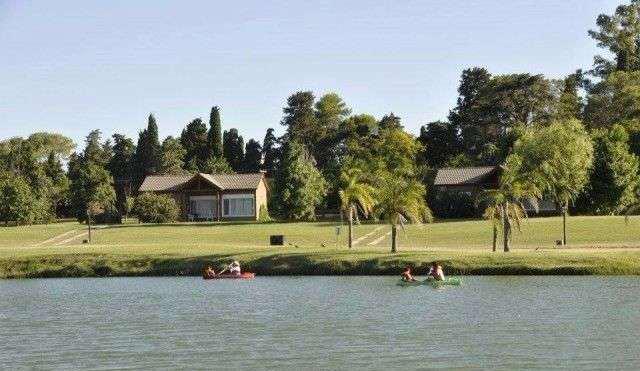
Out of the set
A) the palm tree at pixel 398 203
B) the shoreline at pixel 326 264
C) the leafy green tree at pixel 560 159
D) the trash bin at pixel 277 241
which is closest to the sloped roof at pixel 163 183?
the leafy green tree at pixel 560 159

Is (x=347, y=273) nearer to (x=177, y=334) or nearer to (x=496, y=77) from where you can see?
(x=177, y=334)

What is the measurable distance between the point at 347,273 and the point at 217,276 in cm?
783

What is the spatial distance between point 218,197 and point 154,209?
10596 mm

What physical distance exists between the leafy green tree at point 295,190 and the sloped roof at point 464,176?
13.9 meters

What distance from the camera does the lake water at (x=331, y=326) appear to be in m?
28.2

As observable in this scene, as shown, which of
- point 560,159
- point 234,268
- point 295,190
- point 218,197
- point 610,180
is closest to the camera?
point 234,268

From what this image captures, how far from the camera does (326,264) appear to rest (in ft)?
209

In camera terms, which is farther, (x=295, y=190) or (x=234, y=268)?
A: (x=295, y=190)

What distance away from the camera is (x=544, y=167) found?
99812 millimetres

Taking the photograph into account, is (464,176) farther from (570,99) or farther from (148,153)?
(148,153)

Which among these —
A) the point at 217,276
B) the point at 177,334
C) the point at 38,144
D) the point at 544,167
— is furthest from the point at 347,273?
the point at 38,144

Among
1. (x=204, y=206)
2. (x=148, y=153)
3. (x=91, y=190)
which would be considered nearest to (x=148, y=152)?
(x=148, y=153)

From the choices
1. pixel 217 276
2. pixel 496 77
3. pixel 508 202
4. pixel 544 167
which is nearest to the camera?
pixel 217 276

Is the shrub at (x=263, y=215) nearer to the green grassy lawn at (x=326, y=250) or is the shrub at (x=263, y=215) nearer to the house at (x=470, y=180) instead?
the green grassy lawn at (x=326, y=250)
